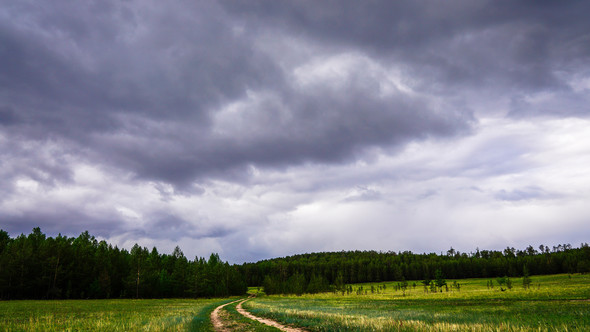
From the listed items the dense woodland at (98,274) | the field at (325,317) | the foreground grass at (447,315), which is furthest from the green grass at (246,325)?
the dense woodland at (98,274)

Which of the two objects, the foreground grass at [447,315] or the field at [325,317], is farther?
the field at [325,317]

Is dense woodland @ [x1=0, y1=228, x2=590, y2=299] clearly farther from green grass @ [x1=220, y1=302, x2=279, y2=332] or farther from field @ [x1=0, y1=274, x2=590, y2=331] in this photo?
green grass @ [x1=220, y1=302, x2=279, y2=332]

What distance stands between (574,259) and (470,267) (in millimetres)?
51088

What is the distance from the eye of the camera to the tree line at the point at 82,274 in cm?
6975

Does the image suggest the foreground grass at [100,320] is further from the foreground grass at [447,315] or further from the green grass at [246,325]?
the foreground grass at [447,315]

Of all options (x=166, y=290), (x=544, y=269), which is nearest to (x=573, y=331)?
(x=166, y=290)

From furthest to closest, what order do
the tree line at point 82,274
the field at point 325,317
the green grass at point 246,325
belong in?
the tree line at point 82,274 < the green grass at point 246,325 < the field at point 325,317

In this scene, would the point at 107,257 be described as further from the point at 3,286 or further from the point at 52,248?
the point at 3,286

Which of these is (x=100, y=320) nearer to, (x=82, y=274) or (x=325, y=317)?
(x=325, y=317)

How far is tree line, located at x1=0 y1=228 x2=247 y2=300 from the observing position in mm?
69750

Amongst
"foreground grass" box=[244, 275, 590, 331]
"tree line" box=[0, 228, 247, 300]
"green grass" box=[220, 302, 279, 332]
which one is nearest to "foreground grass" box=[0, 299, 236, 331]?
"green grass" box=[220, 302, 279, 332]

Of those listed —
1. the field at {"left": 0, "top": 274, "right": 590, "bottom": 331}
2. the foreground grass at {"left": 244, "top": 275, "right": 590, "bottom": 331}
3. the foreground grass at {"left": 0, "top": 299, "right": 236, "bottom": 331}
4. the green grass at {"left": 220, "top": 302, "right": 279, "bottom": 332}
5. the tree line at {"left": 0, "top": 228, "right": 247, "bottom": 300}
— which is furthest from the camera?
the tree line at {"left": 0, "top": 228, "right": 247, "bottom": 300}

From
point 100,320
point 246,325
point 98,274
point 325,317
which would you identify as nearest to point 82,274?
point 98,274

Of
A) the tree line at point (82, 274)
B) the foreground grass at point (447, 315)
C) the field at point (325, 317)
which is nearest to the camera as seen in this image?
the foreground grass at point (447, 315)
